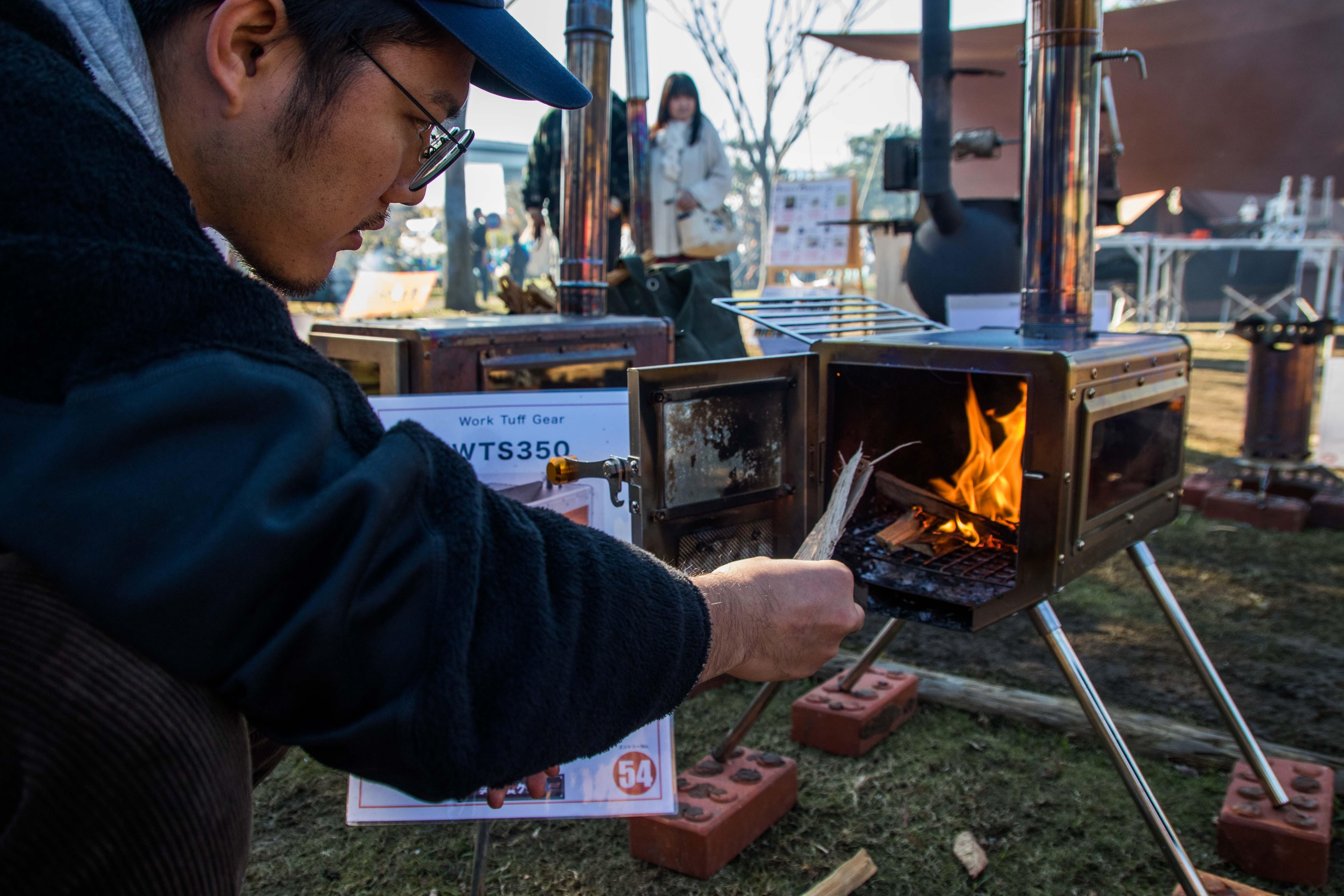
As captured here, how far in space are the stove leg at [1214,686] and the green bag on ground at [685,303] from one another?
179cm

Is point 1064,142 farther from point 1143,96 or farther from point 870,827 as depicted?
point 1143,96

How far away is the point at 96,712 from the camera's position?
803 mm

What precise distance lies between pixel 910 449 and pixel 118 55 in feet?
5.70

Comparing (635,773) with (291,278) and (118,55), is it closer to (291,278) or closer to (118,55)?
(291,278)

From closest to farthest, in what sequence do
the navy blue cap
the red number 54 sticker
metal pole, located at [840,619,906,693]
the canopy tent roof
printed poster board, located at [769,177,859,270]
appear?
the navy blue cap < the red number 54 sticker < metal pole, located at [840,619,906,693] < printed poster board, located at [769,177,859,270] < the canopy tent roof

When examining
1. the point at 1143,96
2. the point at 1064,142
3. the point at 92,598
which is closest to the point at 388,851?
the point at 92,598

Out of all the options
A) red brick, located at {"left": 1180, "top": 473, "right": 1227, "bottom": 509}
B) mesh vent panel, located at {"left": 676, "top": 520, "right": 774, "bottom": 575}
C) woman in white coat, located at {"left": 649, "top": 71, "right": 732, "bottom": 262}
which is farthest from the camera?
woman in white coat, located at {"left": 649, "top": 71, "right": 732, "bottom": 262}

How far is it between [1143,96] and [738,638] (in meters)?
10.9

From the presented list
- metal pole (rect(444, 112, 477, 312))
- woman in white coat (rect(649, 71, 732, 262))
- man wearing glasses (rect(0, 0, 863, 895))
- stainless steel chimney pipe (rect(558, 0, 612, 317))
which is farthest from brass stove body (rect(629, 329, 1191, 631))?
metal pole (rect(444, 112, 477, 312))

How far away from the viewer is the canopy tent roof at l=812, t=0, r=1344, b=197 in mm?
8883

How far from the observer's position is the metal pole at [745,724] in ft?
7.41

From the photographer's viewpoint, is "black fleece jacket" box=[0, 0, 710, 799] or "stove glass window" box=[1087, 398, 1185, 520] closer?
"black fleece jacket" box=[0, 0, 710, 799]

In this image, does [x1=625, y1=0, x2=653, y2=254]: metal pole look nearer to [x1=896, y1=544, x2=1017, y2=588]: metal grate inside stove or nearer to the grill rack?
the grill rack

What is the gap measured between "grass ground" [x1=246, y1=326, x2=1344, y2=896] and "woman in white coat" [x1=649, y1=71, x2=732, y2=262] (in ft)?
10.4
